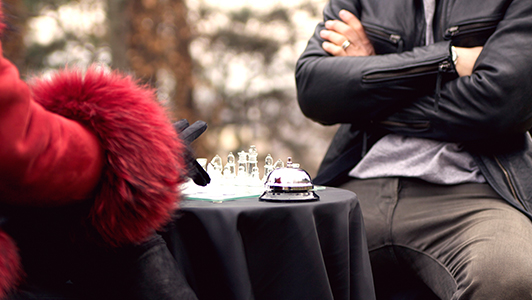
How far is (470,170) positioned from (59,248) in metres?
1.51

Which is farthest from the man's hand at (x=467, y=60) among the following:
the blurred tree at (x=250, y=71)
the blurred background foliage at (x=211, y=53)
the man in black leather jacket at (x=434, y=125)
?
the blurred tree at (x=250, y=71)

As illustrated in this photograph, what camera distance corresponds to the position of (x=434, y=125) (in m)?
1.77

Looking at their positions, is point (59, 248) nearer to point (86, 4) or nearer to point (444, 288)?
point (444, 288)

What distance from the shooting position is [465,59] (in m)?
1.79

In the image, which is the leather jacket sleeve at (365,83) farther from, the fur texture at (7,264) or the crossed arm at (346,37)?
the fur texture at (7,264)

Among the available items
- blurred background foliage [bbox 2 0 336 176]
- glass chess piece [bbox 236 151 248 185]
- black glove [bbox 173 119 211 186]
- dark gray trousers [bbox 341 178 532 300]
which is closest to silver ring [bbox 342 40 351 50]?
dark gray trousers [bbox 341 178 532 300]

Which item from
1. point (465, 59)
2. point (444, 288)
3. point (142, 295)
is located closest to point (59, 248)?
point (142, 295)

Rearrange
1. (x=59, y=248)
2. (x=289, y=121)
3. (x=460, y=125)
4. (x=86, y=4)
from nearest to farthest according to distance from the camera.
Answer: (x=59, y=248)
(x=460, y=125)
(x=86, y=4)
(x=289, y=121)

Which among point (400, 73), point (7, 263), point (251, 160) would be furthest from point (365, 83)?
point (7, 263)

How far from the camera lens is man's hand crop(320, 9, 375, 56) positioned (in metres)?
2.04

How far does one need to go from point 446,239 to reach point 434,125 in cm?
43

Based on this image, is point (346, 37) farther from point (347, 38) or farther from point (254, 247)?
point (254, 247)

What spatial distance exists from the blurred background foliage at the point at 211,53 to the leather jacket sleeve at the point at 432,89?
473cm

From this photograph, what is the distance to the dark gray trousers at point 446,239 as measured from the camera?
55.2 inches
